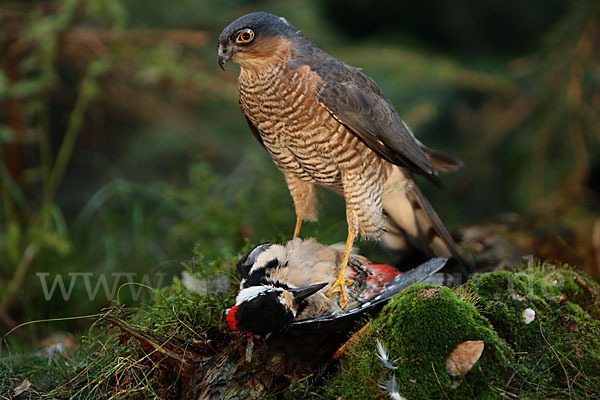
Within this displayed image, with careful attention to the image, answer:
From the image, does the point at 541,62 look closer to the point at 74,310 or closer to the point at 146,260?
the point at 146,260

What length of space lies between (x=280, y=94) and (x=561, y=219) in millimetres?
2715

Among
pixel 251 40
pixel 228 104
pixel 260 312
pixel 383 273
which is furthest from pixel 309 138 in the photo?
Answer: pixel 228 104

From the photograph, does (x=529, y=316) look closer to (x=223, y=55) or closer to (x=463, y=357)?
(x=463, y=357)

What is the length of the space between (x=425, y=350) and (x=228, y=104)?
17.9ft

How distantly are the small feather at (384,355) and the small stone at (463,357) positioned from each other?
21 centimetres

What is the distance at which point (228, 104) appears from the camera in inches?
275

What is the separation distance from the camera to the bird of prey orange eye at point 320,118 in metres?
2.77

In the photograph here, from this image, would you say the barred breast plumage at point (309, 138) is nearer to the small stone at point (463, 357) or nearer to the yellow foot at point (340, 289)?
the yellow foot at point (340, 289)

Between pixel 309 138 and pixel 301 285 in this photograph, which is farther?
pixel 309 138

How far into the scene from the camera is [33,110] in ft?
14.1

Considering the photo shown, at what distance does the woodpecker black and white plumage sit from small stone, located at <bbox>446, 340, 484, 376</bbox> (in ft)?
1.48

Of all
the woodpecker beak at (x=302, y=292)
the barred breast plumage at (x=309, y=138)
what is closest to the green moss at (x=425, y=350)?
the woodpecker beak at (x=302, y=292)

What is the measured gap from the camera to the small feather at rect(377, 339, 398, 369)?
2025mm

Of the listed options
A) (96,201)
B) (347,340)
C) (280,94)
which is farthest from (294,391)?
(96,201)
